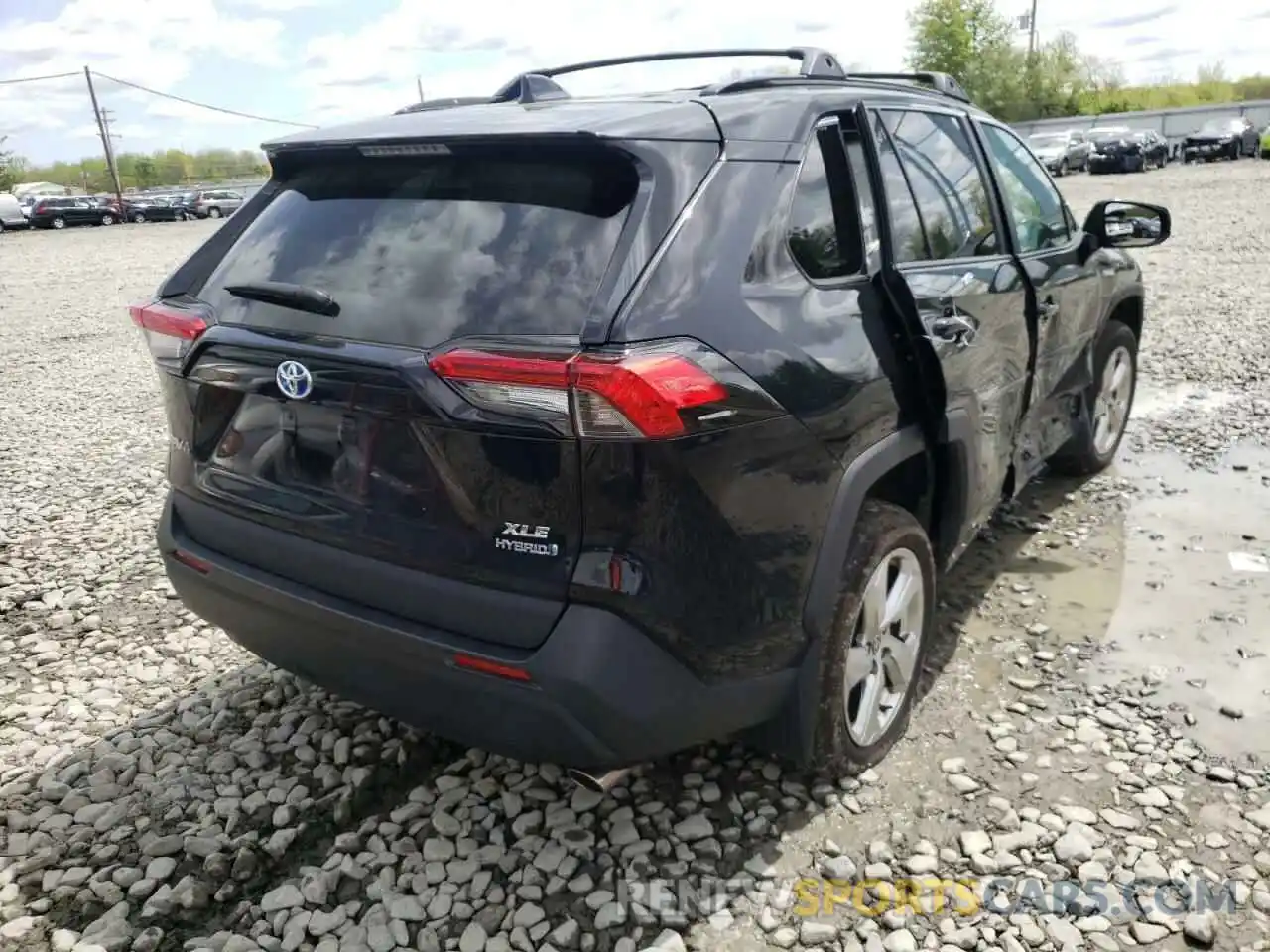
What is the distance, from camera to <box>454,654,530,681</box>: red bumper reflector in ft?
6.77

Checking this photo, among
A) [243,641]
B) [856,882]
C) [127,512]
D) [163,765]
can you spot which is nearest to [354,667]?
[243,641]

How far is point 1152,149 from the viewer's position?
3494 centimetres

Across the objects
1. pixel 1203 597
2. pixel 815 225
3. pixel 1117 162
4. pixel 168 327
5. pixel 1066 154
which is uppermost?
pixel 815 225

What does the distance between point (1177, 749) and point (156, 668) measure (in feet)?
→ 11.1

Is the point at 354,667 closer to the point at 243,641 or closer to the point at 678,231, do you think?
the point at 243,641

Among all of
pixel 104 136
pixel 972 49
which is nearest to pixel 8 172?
pixel 104 136

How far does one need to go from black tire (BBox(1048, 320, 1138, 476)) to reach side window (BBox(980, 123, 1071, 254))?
2.48 feet

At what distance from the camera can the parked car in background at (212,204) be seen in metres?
42.3

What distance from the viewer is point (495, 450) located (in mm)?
2039

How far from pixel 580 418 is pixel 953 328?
Result: 1438 millimetres

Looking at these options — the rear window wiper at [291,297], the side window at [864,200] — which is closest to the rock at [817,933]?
the side window at [864,200]

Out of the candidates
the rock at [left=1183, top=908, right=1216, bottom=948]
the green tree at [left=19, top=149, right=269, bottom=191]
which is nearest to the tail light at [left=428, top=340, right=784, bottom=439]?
the rock at [left=1183, top=908, right=1216, bottom=948]

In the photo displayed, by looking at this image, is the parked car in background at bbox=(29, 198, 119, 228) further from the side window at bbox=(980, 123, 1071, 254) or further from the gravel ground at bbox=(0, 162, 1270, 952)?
the side window at bbox=(980, 123, 1071, 254)

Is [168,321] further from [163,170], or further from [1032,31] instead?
[163,170]
